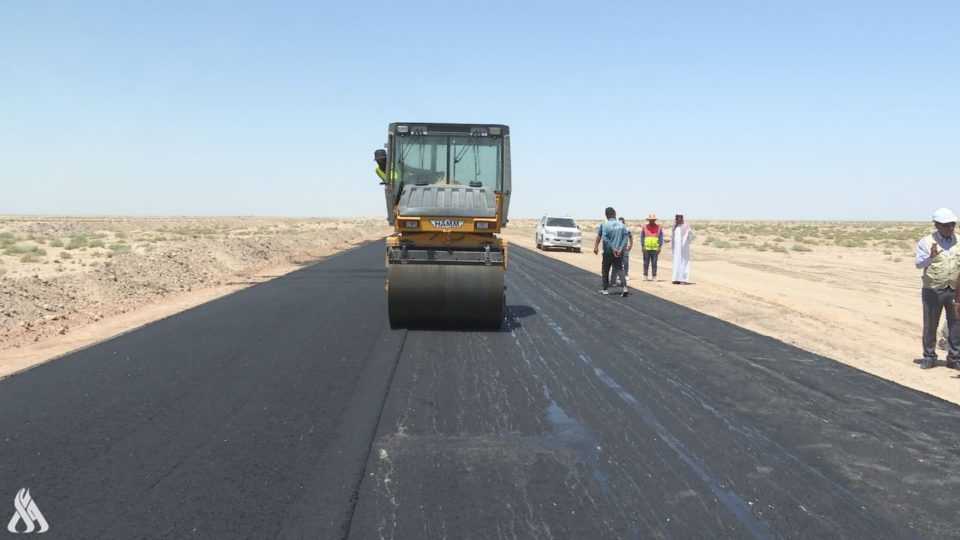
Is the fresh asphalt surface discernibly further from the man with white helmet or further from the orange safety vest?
the orange safety vest

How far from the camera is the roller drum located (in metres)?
10.6

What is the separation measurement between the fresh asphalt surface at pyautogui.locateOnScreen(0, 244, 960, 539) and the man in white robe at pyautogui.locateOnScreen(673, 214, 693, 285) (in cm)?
922

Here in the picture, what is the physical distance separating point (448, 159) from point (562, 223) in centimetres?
2826

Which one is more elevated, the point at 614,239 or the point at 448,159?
the point at 448,159

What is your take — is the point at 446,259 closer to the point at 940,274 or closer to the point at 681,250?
the point at 940,274

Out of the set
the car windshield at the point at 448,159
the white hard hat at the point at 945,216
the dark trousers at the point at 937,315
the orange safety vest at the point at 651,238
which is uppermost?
the car windshield at the point at 448,159

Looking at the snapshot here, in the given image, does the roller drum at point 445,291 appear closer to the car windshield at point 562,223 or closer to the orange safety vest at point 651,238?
the orange safety vest at point 651,238

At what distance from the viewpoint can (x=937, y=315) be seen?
8.60 m

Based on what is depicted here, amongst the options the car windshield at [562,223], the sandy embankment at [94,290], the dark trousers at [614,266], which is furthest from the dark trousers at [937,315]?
the car windshield at [562,223]

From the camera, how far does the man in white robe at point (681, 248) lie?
18.8 m

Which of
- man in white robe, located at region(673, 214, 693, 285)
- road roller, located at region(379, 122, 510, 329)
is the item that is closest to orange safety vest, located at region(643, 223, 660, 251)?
man in white robe, located at region(673, 214, 693, 285)

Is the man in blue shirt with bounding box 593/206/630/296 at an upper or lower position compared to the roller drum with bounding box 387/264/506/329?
upper

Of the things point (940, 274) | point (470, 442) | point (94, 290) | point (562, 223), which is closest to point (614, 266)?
point (940, 274)

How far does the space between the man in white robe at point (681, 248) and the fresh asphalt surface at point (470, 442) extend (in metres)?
9.22
